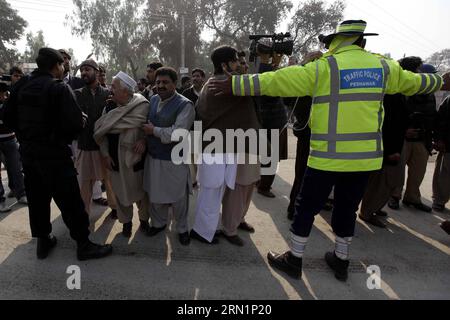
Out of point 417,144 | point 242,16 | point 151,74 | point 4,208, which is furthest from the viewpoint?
point 242,16

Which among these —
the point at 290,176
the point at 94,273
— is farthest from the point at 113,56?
the point at 94,273

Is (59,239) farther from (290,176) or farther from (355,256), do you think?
(290,176)

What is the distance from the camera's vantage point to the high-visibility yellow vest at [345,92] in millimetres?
2180

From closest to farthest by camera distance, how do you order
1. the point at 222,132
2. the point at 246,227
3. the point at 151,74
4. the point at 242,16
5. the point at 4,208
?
the point at 222,132
the point at 246,227
the point at 4,208
the point at 151,74
the point at 242,16

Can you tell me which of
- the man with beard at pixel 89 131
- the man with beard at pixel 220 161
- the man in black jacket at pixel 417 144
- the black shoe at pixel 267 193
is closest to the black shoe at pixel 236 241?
the man with beard at pixel 220 161

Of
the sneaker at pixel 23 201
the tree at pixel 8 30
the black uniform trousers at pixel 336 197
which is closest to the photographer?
the black uniform trousers at pixel 336 197

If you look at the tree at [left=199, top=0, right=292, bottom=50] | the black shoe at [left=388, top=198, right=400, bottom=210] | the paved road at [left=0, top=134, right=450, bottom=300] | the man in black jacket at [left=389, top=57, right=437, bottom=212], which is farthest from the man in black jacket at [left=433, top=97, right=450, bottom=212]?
the tree at [left=199, top=0, right=292, bottom=50]

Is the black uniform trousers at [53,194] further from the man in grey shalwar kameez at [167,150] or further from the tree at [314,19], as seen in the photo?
the tree at [314,19]

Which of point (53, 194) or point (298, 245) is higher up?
point (53, 194)

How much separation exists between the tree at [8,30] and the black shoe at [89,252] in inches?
1313

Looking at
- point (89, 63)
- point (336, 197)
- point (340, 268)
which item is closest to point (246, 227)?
point (340, 268)

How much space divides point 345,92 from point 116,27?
27927 millimetres

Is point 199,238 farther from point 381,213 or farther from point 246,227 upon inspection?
point 381,213

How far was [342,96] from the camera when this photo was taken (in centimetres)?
220
